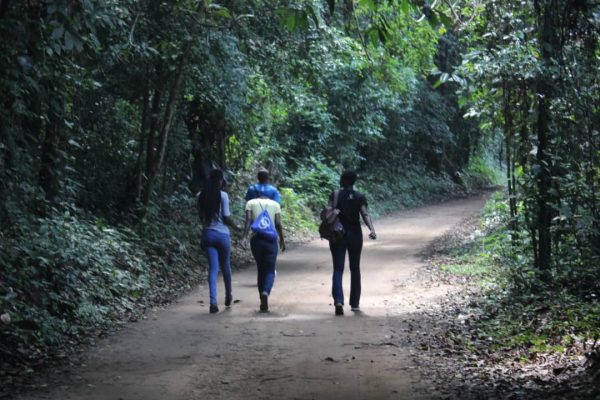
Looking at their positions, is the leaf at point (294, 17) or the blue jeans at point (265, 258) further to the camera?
the blue jeans at point (265, 258)

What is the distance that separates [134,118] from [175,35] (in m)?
3.96

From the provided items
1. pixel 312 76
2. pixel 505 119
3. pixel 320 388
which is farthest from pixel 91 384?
pixel 312 76

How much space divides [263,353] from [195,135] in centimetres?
1127

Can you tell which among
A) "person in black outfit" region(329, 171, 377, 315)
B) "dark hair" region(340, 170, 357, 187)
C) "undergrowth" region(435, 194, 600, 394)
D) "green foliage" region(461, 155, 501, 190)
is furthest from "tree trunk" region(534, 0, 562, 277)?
"green foliage" region(461, 155, 501, 190)

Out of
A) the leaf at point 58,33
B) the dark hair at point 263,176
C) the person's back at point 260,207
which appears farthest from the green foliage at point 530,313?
the leaf at point 58,33

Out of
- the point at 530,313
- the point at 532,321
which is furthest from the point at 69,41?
the point at 530,313

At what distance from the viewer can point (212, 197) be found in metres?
11.3

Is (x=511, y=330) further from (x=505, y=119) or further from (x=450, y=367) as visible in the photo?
(x=505, y=119)

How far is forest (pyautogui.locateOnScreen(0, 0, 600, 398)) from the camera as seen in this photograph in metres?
A: 8.52

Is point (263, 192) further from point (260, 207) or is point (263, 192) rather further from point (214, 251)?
point (214, 251)

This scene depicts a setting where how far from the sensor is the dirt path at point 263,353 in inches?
269

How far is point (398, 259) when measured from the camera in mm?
18344

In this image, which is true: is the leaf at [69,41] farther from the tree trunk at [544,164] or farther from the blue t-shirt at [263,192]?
the tree trunk at [544,164]

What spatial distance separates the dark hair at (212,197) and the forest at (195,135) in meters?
1.77
